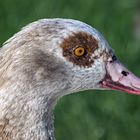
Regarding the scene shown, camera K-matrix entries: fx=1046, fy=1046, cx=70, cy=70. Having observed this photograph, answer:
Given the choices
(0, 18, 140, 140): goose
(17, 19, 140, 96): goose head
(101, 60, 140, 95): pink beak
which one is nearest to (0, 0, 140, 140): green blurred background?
(101, 60, 140, 95): pink beak

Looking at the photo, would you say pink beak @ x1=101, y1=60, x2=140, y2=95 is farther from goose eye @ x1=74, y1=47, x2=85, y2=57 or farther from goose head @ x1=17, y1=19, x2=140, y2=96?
goose eye @ x1=74, y1=47, x2=85, y2=57

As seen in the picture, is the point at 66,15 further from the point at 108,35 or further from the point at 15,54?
the point at 15,54

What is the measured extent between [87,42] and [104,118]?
10.2 ft

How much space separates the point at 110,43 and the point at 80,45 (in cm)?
447

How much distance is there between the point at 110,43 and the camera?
444 inches

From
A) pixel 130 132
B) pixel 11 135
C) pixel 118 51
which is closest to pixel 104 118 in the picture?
pixel 130 132

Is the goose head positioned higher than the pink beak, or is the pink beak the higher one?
the goose head

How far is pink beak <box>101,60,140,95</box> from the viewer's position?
7.07 m

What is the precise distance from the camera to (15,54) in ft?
21.8

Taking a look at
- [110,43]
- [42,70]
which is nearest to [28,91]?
[42,70]

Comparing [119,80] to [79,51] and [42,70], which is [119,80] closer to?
[79,51]

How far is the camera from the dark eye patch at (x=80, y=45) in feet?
22.3

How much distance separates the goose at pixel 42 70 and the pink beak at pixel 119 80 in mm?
105

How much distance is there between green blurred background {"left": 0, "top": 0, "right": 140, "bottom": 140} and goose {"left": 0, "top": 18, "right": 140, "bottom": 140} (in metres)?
2.70
